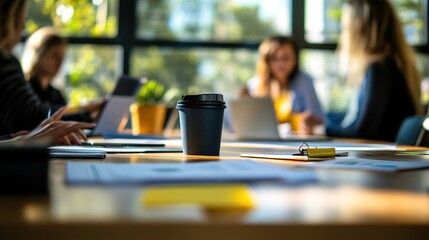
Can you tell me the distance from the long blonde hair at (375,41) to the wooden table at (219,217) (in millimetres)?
2638

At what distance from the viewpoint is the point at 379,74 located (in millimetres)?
3080

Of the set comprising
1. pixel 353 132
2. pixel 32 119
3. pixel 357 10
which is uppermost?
pixel 357 10

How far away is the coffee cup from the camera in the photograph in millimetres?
1299

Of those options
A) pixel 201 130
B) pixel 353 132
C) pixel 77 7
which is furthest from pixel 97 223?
pixel 77 7

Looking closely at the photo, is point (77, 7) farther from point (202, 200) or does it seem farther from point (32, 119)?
point (202, 200)

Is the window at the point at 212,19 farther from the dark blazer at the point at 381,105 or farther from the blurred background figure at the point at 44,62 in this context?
the dark blazer at the point at 381,105

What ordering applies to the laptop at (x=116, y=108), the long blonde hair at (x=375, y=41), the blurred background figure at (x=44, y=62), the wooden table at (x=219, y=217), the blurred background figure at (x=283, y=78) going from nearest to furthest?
the wooden table at (x=219, y=217) < the laptop at (x=116, y=108) < the long blonde hair at (x=375, y=41) < the blurred background figure at (x=44, y=62) < the blurred background figure at (x=283, y=78)

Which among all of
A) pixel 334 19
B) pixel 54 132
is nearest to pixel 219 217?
pixel 54 132

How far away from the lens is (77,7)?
430 centimetres

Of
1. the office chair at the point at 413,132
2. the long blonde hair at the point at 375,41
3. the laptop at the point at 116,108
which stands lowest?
the office chair at the point at 413,132

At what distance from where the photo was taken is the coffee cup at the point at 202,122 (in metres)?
1.30

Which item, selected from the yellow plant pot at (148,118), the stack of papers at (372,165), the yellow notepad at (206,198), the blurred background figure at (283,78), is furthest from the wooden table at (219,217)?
the blurred background figure at (283,78)

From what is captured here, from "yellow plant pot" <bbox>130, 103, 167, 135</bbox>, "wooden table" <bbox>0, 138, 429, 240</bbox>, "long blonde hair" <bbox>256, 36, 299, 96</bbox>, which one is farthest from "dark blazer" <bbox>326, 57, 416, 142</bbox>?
"wooden table" <bbox>0, 138, 429, 240</bbox>

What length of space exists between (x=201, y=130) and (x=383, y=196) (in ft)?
2.19
